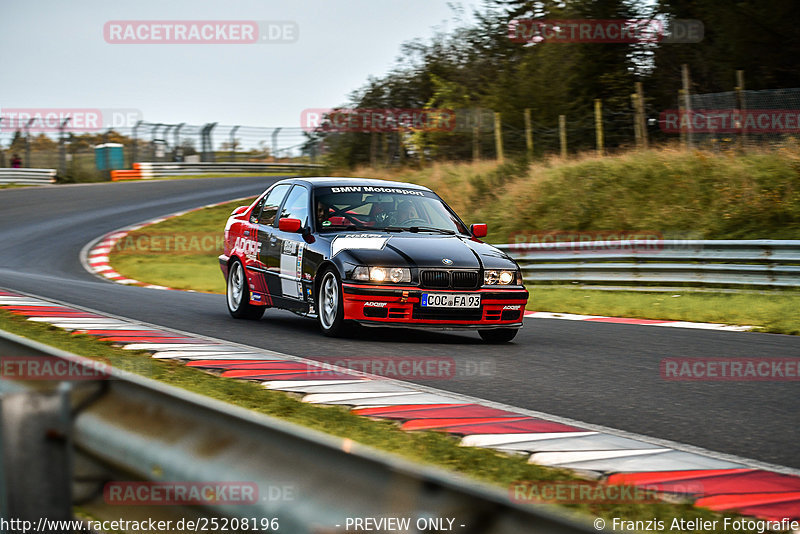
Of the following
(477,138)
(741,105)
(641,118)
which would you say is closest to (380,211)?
(741,105)

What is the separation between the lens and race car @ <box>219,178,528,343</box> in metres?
8.75

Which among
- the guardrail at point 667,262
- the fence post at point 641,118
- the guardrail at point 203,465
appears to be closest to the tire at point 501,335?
the guardrail at point 667,262

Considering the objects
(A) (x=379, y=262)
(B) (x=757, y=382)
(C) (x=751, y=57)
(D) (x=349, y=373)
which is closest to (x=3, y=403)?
(D) (x=349, y=373)

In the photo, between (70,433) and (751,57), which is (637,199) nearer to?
(751,57)

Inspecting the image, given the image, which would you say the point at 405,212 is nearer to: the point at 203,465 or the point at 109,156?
the point at 203,465

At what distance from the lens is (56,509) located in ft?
8.46

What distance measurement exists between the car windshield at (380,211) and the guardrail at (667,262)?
5.63 meters

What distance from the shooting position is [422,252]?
897 cm

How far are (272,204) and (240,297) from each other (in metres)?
1.08

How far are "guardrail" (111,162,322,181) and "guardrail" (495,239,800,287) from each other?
28687mm

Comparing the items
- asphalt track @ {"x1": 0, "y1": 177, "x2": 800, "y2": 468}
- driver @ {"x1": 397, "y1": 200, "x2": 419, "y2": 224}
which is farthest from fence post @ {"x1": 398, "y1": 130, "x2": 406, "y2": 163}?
driver @ {"x1": 397, "y1": 200, "x2": 419, "y2": 224}

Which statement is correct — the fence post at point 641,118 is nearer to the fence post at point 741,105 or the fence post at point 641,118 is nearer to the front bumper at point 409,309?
the fence post at point 741,105

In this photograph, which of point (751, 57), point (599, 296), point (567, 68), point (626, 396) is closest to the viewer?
point (626, 396)

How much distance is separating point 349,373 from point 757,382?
2.82 m
